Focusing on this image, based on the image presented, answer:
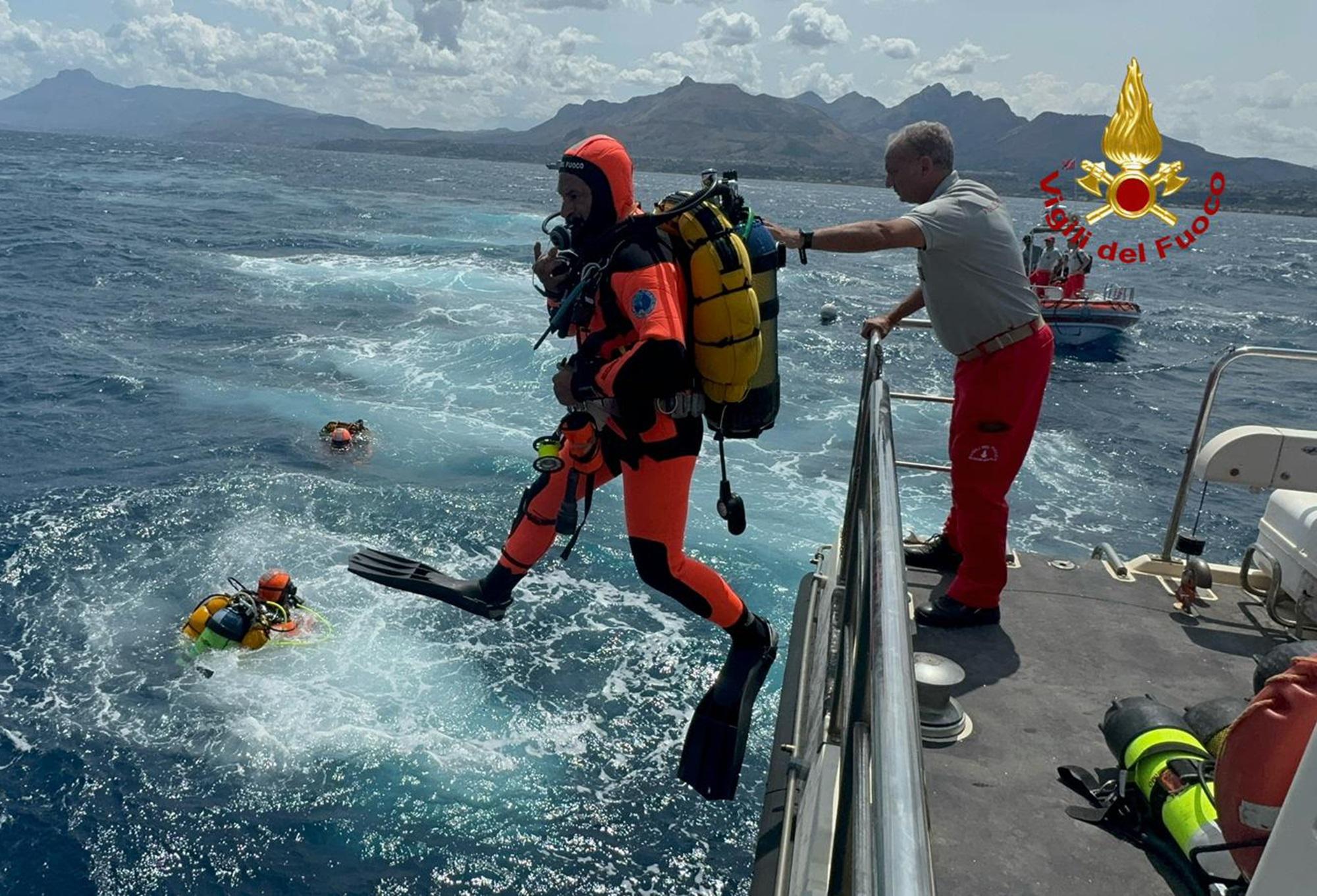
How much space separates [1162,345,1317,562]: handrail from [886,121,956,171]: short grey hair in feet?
6.01

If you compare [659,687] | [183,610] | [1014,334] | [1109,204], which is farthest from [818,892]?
[183,610]

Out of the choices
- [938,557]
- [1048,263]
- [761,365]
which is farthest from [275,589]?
[1048,263]

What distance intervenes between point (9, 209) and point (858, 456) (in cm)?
5445

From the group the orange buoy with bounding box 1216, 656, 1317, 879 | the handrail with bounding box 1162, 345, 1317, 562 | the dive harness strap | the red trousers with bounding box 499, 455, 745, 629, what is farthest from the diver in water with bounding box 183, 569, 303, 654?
the orange buoy with bounding box 1216, 656, 1317, 879

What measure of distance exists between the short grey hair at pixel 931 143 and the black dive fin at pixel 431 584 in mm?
3010

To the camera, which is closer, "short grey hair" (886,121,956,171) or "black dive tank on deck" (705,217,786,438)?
"black dive tank on deck" (705,217,786,438)

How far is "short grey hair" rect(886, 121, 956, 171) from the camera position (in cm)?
409

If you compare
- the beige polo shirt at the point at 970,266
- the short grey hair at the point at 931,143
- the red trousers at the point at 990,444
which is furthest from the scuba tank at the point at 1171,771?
the short grey hair at the point at 931,143

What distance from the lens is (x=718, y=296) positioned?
3771mm

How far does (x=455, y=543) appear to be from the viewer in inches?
494

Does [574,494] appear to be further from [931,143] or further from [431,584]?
[931,143]

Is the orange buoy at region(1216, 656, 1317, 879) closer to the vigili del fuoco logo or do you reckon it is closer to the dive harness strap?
the dive harness strap

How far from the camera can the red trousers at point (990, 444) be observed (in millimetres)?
4086

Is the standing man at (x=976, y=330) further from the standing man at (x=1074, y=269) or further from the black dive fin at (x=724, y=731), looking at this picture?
the standing man at (x=1074, y=269)
